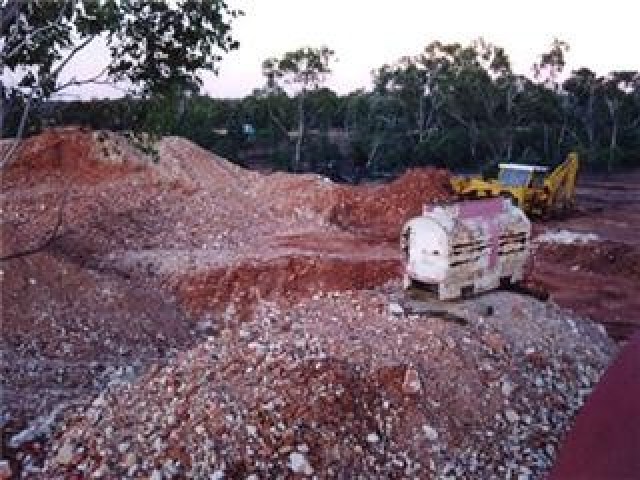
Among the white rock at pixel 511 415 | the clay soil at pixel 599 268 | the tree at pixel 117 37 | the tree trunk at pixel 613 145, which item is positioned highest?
the tree at pixel 117 37

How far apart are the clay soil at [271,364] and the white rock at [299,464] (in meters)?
0.01

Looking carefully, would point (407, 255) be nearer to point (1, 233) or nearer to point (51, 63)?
point (51, 63)

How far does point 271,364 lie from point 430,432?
1401 mm

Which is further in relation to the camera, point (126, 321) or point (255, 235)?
point (255, 235)

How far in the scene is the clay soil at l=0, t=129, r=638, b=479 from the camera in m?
6.41

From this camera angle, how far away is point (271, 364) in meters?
7.09

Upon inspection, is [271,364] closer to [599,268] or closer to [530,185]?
[599,268]

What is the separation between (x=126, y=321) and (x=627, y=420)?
7505 mm

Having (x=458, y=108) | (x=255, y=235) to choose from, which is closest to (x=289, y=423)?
(x=255, y=235)

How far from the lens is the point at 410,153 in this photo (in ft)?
105

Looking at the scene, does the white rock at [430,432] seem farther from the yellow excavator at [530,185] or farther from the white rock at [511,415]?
the yellow excavator at [530,185]

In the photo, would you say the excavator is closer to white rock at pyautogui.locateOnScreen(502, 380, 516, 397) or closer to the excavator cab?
white rock at pyautogui.locateOnScreen(502, 380, 516, 397)

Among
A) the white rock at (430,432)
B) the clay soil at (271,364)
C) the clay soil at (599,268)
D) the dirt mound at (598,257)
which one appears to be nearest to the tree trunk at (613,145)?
the clay soil at (599,268)

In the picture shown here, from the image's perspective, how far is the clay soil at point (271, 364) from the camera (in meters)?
6.41
